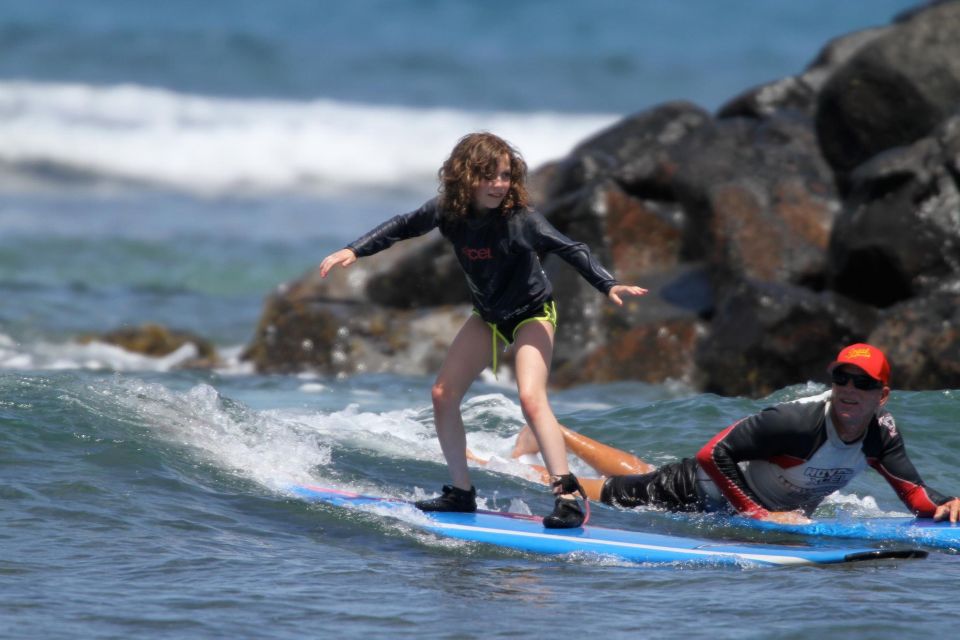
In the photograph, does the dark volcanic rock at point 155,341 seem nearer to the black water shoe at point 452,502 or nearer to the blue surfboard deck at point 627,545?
the black water shoe at point 452,502

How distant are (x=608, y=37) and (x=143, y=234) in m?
20.1

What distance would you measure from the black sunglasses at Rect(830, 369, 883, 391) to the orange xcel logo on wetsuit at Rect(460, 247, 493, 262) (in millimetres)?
1793

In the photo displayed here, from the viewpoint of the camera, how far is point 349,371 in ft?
48.1

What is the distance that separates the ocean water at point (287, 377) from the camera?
6.01 meters

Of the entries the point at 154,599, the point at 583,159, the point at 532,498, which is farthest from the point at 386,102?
the point at 154,599

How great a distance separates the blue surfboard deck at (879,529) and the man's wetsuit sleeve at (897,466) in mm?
98

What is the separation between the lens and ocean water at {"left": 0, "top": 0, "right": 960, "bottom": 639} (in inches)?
237

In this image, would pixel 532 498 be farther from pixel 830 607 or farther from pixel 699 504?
pixel 830 607

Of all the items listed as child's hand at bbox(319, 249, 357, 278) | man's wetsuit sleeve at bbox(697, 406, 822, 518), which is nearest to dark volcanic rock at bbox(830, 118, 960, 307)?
man's wetsuit sleeve at bbox(697, 406, 822, 518)

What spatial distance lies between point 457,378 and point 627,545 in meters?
1.23

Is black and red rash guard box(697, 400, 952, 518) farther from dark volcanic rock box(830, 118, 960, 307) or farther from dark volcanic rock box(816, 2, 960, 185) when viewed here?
dark volcanic rock box(816, 2, 960, 185)

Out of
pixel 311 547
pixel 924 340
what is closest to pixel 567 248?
pixel 311 547

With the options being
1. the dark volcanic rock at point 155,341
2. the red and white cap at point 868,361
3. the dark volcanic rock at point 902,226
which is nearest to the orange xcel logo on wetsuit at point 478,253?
the red and white cap at point 868,361

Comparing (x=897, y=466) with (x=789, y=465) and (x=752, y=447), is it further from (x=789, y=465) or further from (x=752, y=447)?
(x=752, y=447)
